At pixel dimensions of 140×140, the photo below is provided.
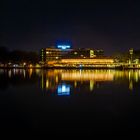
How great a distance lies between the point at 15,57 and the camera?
10162 cm

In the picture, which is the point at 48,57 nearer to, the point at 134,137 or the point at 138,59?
the point at 138,59

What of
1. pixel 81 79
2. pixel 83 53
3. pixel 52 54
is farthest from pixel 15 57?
pixel 81 79

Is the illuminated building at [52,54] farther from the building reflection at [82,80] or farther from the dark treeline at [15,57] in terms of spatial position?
the building reflection at [82,80]

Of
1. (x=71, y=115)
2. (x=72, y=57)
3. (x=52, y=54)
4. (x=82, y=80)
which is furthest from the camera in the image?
(x=52, y=54)

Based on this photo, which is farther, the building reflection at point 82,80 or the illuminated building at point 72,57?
the illuminated building at point 72,57

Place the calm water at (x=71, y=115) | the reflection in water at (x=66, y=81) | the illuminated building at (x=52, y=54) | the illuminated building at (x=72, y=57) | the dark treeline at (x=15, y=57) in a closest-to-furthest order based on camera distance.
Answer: the calm water at (x=71, y=115)
the reflection in water at (x=66, y=81)
the dark treeline at (x=15, y=57)
the illuminated building at (x=72, y=57)
the illuminated building at (x=52, y=54)

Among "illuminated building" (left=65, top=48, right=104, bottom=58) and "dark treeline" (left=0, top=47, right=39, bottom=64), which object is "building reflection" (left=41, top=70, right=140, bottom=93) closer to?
"dark treeline" (left=0, top=47, right=39, bottom=64)

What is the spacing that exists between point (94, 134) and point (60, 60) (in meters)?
115

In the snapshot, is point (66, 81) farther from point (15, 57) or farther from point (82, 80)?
point (15, 57)

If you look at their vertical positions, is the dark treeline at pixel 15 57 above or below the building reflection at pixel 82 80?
above

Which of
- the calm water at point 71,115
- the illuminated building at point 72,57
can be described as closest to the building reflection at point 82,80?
the calm water at point 71,115

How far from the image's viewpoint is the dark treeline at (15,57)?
95188 millimetres

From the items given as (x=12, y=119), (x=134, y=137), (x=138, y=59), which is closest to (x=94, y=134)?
(x=134, y=137)

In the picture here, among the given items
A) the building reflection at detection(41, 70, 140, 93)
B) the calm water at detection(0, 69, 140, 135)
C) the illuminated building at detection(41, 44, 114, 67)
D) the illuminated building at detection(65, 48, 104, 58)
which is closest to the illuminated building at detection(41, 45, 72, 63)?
the illuminated building at detection(41, 44, 114, 67)
